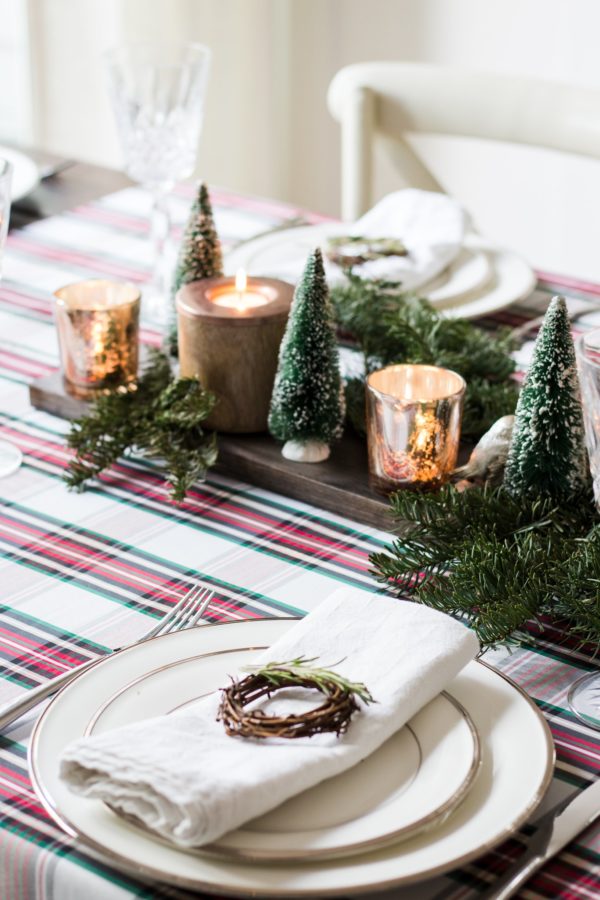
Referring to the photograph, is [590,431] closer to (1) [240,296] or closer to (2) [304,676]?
(2) [304,676]

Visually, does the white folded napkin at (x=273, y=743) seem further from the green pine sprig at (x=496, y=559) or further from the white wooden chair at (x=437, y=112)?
the white wooden chair at (x=437, y=112)

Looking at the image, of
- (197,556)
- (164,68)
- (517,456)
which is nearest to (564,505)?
(517,456)

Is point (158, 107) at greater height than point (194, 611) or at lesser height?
greater

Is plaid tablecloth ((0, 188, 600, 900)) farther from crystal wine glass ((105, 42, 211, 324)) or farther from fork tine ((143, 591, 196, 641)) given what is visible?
crystal wine glass ((105, 42, 211, 324))

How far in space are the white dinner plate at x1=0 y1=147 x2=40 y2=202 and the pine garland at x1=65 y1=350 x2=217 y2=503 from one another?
0.60 meters

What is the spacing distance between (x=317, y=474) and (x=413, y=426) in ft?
0.33

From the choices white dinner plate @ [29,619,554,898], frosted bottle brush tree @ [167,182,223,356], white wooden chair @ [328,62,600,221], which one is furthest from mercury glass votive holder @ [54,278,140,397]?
white wooden chair @ [328,62,600,221]

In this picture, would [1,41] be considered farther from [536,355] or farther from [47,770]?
[47,770]

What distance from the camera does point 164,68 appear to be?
1335 millimetres

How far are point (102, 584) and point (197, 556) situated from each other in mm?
71

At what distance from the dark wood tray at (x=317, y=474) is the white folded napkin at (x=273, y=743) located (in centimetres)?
20

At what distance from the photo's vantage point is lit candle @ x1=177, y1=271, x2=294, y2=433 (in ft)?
3.08

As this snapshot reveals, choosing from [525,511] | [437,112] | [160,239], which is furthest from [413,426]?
[437,112]

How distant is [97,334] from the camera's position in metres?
1.01
